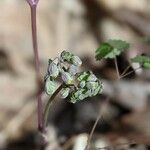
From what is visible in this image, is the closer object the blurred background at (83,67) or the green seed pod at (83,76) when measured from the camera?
the green seed pod at (83,76)

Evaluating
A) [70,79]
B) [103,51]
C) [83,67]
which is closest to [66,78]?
[70,79]

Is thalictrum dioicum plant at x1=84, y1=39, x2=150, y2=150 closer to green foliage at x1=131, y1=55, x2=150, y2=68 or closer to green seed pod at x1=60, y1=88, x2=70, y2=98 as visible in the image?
green foliage at x1=131, y1=55, x2=150, y2=68

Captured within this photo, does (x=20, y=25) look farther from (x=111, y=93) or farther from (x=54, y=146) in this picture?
(x=54, y=146)

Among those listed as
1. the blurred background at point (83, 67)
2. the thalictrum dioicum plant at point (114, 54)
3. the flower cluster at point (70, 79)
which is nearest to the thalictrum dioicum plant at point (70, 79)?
the flower cluster at point (70, 79)

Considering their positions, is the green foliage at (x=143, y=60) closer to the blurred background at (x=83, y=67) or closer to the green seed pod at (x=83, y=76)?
the green seed pod at (x=83, y=76)

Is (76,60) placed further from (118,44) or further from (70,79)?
(118,44)

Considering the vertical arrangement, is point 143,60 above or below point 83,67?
above
